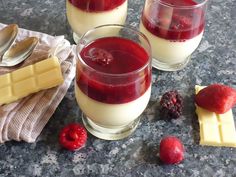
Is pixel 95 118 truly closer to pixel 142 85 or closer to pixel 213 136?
pixel 142 85

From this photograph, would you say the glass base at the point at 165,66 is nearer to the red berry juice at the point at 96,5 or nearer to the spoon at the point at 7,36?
the red berry juice at the point at 96,5

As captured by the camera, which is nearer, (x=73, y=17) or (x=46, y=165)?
(x=46, y=165)

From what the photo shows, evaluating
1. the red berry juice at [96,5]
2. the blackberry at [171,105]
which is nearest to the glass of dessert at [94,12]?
the red berry juice at [96,5]

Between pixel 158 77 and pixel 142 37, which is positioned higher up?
pixel 142 37

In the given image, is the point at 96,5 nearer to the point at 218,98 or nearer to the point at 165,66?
the point at 165,66

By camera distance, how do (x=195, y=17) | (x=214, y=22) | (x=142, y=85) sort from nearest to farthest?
(x=142, y=85), (x=195, y=17), (x=214, y=22)

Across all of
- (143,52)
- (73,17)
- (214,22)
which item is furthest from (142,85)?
(214,22)

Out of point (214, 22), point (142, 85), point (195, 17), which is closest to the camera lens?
Answer: point (142, 85)
